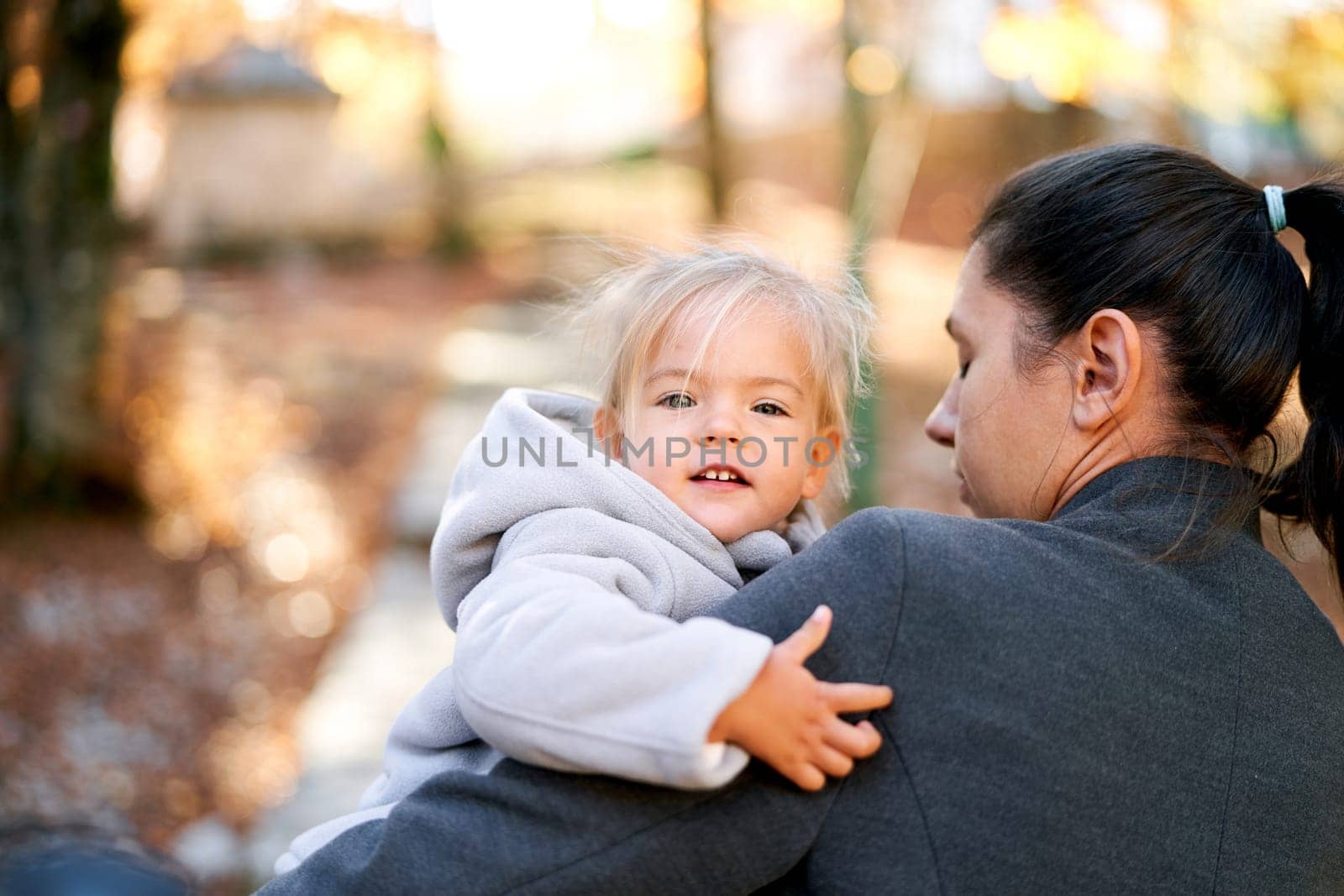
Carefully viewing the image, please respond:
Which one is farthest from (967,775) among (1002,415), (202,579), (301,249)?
(301,249)

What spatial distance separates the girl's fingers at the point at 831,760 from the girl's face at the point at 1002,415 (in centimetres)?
58

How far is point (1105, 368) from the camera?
5.27 feet

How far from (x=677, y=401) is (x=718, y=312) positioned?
149 millimetres

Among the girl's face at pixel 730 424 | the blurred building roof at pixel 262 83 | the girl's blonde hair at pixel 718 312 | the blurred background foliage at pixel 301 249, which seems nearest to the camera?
the girl's face at pixel 730 424

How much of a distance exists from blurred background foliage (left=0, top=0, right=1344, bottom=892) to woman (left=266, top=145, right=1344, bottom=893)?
1.69ft

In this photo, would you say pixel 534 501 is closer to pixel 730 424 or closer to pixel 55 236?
pixel 730 424

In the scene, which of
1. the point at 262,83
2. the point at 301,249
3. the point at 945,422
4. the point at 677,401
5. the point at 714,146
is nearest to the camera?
the point at 677,401

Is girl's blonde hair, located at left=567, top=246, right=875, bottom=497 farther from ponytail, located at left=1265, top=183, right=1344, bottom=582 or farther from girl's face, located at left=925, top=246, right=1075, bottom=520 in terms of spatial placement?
ponytail, located at left=1265, top=183, right=1344, bottom=582

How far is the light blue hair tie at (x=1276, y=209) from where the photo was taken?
1648 mm

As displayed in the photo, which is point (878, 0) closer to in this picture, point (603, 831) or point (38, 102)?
point (38, 102)

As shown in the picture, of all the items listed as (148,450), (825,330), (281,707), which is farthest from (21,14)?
(825,330)

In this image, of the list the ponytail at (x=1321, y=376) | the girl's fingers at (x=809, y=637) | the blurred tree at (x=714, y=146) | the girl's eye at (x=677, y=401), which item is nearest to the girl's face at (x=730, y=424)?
the girl's eye at (x=677, y=401)

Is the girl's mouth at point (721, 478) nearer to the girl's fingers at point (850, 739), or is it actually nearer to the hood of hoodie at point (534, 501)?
the hood of hoodie at point (534, 501)

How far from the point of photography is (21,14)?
20.8 ft
